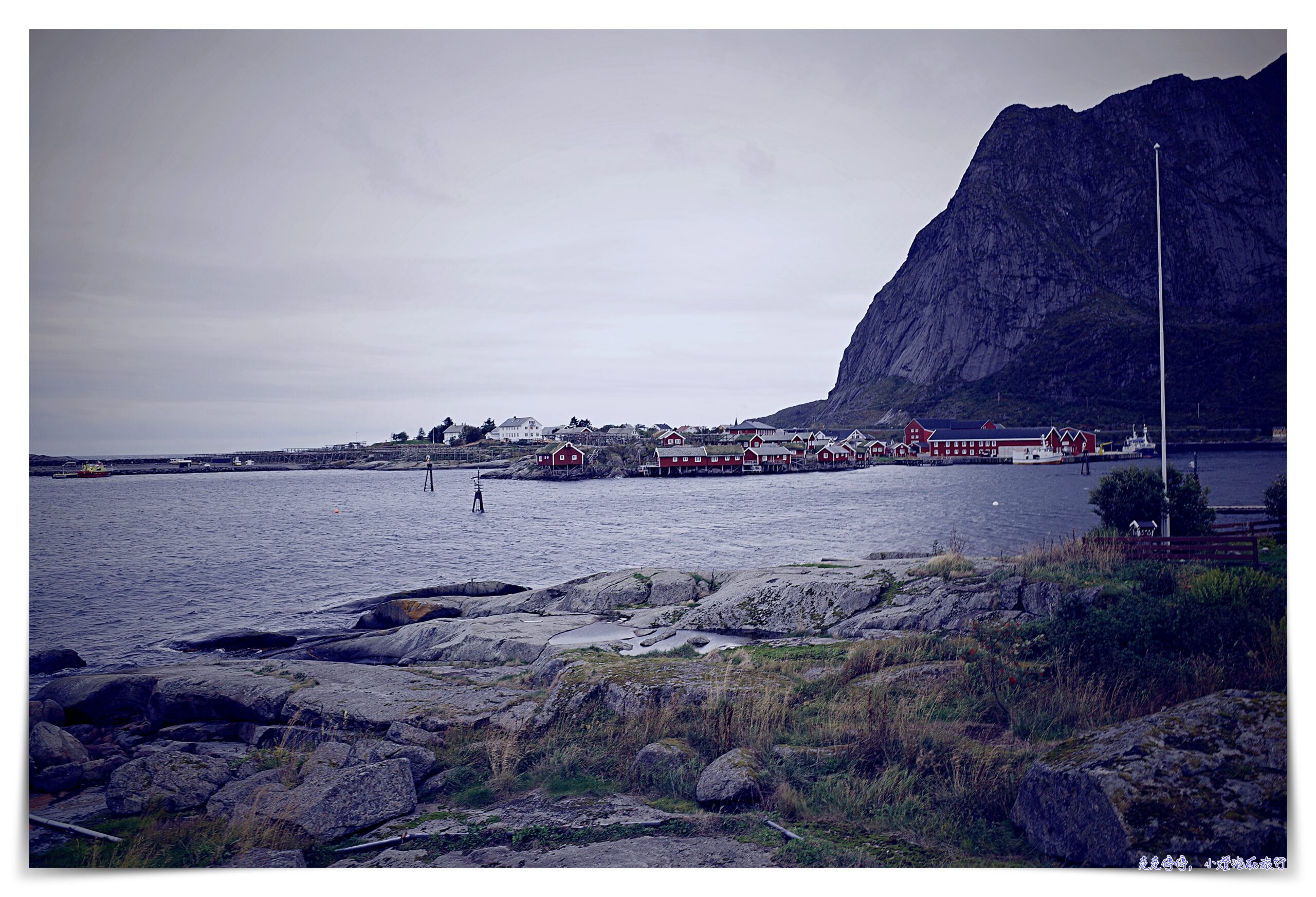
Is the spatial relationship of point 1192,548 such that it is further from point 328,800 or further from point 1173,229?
point 328,800

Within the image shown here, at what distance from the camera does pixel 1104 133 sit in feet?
26.5

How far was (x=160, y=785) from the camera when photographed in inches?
185

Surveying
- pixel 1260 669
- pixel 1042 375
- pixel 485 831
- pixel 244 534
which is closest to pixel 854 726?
pixel 485 831

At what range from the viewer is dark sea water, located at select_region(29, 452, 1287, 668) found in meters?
10.7

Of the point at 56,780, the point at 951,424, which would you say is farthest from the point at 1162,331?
the point at 951,424

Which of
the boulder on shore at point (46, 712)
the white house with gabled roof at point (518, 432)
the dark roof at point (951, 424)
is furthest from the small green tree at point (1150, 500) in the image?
the dark roof at point (951, 424)

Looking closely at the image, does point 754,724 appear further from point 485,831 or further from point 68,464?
point 68,464

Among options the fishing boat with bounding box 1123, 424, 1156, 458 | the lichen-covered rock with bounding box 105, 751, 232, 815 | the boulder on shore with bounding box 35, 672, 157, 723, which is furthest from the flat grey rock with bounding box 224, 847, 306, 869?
the fishing boat with bounding box 1123, 424, 1156, 458

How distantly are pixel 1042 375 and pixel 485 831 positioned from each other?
35.3 meters

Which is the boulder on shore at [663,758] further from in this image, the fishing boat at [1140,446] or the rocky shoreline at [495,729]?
the fishing boat at [1140,446]

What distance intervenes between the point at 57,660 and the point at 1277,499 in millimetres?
14822

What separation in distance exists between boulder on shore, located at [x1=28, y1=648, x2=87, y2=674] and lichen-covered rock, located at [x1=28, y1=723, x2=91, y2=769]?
233 centimetres

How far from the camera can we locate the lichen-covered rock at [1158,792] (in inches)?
149

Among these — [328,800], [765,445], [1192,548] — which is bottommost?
[328,800]
